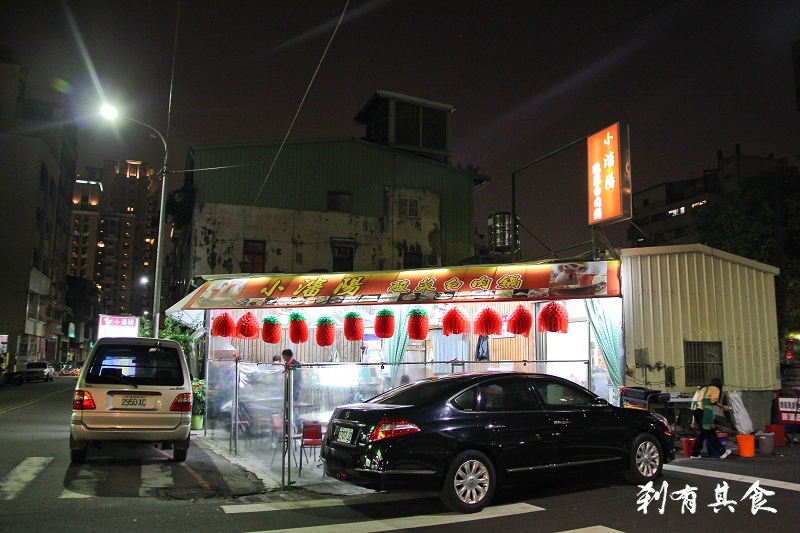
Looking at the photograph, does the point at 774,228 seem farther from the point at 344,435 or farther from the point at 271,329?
the point at 344,435

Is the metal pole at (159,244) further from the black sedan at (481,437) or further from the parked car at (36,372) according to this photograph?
the parked car at (36,372)

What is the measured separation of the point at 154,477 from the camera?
8906 mm

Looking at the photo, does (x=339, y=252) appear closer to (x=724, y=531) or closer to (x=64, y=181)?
(x=724, y=531)

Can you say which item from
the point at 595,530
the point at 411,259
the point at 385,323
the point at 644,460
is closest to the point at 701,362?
the point at 644,460

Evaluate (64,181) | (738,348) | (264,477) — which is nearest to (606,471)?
(264,477)

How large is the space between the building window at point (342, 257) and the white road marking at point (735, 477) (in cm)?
1787

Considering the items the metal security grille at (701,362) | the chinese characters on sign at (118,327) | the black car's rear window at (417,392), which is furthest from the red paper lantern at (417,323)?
the chinese characters on sign at (118,327)

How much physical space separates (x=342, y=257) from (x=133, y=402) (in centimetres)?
1726

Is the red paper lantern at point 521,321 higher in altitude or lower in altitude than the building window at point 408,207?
lower

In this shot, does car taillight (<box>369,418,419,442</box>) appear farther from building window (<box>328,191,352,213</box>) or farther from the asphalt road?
building window (<box>328,191,352,213</box>)

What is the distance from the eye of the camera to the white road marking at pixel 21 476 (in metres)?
7.57

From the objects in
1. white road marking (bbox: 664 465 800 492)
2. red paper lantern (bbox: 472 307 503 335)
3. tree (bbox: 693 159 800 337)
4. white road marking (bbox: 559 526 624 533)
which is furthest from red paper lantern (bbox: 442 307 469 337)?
tree (bbox: 693 159 800 337)

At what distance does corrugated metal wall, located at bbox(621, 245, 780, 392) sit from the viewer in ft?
44.3

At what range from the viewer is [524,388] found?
7.95 metres
